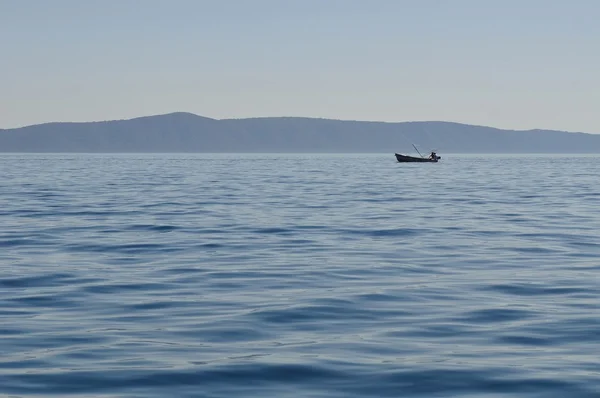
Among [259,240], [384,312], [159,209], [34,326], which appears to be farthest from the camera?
[159,209]

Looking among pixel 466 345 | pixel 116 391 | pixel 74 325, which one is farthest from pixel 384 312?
pixel 116 391

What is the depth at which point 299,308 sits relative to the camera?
46.0ft


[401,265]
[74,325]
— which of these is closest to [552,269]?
[401,265]

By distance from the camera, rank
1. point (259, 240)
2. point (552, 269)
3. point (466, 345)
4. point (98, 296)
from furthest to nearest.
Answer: point (259, 240), point (552, 269), point (98, 296), point (466, 345)

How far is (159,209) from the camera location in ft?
115

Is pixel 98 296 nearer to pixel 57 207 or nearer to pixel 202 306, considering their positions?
pixel 202 306

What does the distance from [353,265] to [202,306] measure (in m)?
5.35

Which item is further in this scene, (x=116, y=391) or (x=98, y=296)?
(x=98, y=296)

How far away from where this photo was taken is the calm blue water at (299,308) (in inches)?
391

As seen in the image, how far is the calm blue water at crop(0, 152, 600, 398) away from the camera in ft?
32.6

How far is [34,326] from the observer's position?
12625mm

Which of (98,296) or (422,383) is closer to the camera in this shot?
(422,383)

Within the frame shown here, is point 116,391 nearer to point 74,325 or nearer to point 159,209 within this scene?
point 74,325

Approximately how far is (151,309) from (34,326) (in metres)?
1.76
